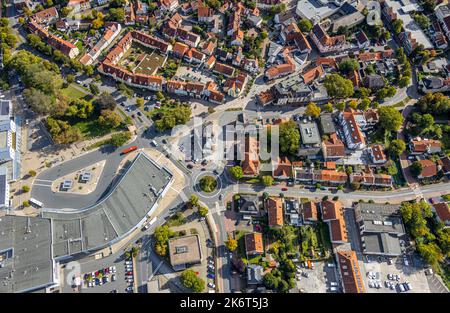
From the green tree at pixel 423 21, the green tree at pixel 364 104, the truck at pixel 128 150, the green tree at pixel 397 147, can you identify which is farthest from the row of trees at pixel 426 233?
the truck at pixel 128 150

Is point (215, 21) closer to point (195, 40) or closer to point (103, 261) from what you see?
point (195, 40)

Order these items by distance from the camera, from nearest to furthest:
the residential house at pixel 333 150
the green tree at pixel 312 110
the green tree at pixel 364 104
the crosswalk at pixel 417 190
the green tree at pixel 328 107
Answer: the crosswalk at pixel 417 190, the residential house at pixel 333 150, the green tree at pixel 312 110, the green tree at pixel 364 104, the green tree at pixel 328 107

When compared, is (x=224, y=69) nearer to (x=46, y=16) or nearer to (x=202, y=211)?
(x=202, y=211)

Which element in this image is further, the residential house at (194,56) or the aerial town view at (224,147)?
the residential house at (194,56)

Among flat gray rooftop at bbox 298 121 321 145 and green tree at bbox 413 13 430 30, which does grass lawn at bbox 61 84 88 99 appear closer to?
flat gray rooftop at bbox 298 121 321 145

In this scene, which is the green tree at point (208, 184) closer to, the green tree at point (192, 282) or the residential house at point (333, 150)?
the green tree at point (192, 282)

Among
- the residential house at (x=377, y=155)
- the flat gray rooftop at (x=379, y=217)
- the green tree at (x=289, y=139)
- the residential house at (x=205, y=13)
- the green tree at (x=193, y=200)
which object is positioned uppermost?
the residential house at (x=205, y=13)

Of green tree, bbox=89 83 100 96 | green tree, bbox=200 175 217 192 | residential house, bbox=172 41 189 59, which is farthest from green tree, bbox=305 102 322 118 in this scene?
green tree, bbox=89 83 100 96
